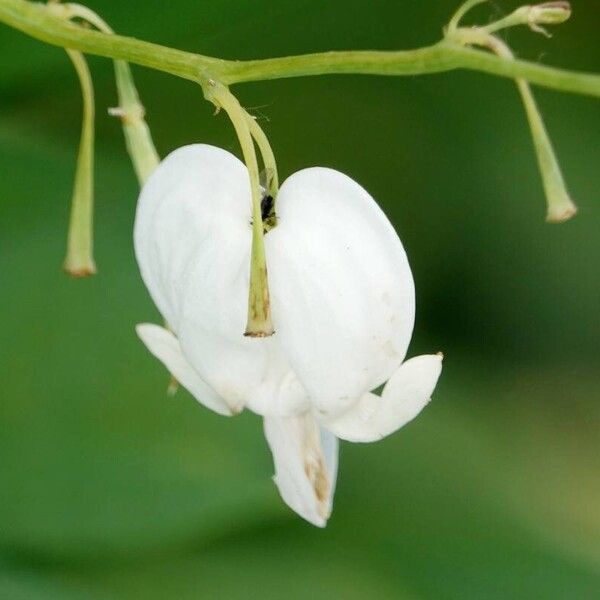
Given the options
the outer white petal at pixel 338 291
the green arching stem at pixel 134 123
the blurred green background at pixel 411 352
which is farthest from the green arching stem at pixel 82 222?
the blurred green background at pixel 411 352

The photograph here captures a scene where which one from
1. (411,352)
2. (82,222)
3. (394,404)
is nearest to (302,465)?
(394,404)

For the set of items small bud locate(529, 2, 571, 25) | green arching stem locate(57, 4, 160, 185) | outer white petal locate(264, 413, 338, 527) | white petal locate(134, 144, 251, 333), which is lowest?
outer white petal locate(264, 413, 338, 527)

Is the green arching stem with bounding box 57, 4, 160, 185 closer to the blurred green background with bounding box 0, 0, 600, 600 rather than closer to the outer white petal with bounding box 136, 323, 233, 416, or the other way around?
the outer white petal with bounding box 136, 323, 233, 416

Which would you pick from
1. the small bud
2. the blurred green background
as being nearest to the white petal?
the small bud

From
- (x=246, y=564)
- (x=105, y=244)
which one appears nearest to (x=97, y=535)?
(x=246, y=564)

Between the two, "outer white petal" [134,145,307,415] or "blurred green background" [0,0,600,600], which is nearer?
"outer white petal" [134,145,307,415]
